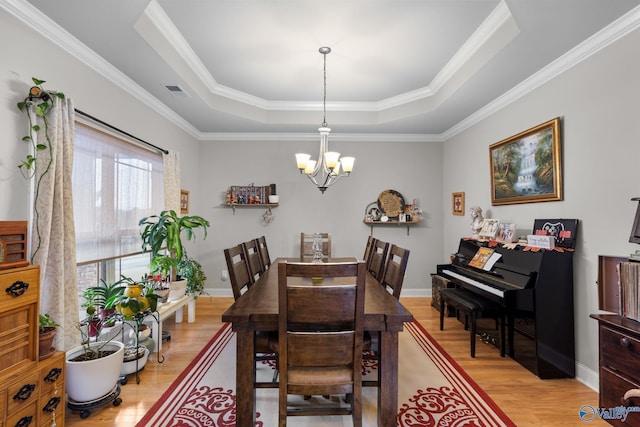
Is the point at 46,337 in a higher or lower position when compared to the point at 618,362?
higher

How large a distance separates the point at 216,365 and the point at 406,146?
12.9ft

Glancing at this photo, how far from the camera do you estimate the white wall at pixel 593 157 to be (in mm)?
2012

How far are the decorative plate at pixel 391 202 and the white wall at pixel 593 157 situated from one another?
6.24 ft

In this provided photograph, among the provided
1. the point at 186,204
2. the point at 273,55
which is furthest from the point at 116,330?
the point at 273,55

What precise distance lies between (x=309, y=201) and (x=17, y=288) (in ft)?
11.6

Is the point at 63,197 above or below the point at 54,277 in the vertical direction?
above

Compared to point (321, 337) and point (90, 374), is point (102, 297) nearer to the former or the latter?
point (90, 374)

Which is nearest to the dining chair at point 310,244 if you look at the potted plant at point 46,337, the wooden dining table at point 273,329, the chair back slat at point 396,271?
the chair back slat at point 396,271

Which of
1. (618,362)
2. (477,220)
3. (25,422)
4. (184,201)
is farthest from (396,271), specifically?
(184,201)

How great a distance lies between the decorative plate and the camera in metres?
4.65

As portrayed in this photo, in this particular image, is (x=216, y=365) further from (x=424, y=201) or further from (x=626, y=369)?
(x=424, y=201)

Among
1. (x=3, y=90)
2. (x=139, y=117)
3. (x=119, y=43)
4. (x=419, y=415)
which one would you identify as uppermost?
(x=119, y=43)

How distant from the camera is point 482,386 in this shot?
226cm

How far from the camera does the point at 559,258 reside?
93.7 inches
